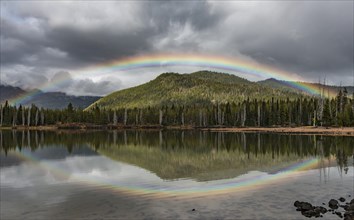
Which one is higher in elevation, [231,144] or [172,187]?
[172,187]

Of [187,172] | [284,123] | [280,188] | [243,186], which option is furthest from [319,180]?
[284,123]

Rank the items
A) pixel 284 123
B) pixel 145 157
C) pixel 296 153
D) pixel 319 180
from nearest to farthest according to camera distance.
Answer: pixel 319 180 → pixel 145 157 → pixel 296 153 → pixel 284 123

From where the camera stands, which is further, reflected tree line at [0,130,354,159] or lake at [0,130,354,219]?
reflected tree line at [0,130,354,159]

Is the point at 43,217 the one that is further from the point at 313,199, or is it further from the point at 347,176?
the point at 347,176

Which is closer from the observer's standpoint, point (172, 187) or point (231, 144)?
point (172, 187)

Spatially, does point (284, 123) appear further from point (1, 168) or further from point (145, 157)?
point (1, 168)

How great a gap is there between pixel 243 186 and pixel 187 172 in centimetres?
1111

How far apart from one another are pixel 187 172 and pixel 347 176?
18528 millimetres

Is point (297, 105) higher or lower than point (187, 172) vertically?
higher

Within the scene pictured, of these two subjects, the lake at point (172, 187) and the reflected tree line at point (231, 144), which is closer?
the lake at point (172, 187)

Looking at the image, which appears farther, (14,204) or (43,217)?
(14,204)

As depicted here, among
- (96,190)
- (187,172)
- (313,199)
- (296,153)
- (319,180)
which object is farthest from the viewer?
(296,153)

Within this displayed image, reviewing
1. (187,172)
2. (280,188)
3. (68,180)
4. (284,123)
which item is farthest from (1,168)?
(284,123)

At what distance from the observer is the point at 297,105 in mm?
192750
